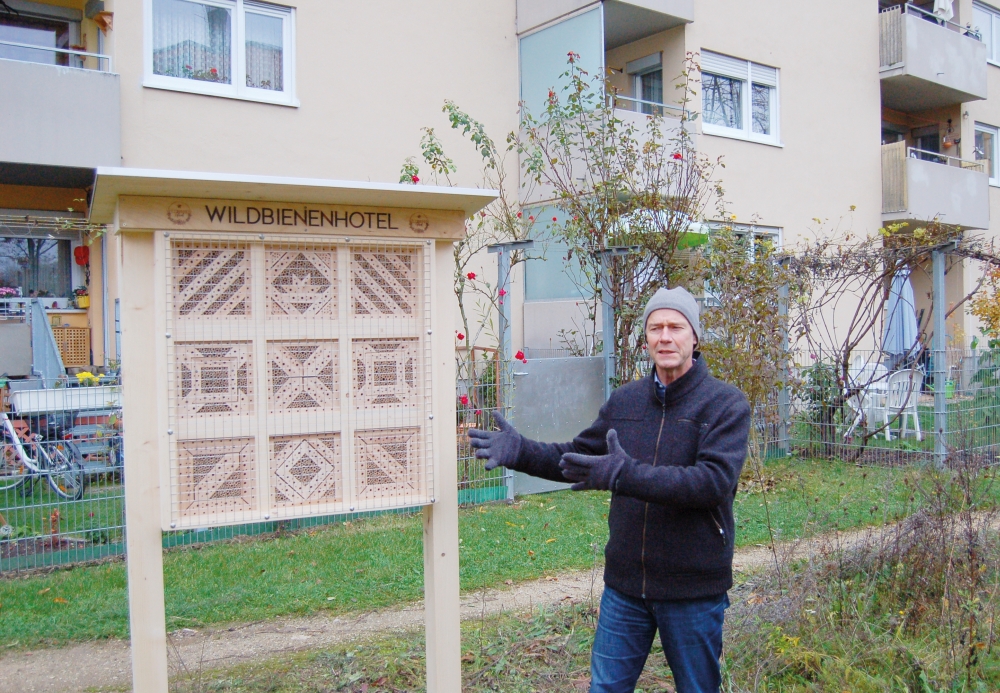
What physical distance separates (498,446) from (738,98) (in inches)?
515

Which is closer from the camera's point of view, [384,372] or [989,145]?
[384,372]

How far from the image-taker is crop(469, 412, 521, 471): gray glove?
10.1ft

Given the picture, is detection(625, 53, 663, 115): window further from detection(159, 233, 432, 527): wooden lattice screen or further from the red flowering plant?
detection(159, 233, 432, 527): wooden lattice screen

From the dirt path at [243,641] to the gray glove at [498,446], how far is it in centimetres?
174

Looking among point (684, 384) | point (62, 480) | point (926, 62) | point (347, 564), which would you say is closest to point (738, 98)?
point (926, 62)

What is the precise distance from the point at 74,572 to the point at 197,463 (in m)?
3.81

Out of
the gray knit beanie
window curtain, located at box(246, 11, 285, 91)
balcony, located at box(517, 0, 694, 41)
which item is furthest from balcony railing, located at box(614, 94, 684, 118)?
the gray knit beanie

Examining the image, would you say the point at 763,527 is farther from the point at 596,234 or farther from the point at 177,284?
the point at 177,284

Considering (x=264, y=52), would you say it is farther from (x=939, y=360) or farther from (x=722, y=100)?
(x=939, y=360)

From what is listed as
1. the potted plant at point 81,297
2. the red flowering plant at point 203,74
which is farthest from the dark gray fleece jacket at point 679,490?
the potted plant at point 81,297

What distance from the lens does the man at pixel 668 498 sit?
2.81 meters

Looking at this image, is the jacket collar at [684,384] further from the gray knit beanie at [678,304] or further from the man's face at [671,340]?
the gray knit beanie at [678,304]

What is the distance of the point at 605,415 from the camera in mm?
3268

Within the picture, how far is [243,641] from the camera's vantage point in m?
4.86
